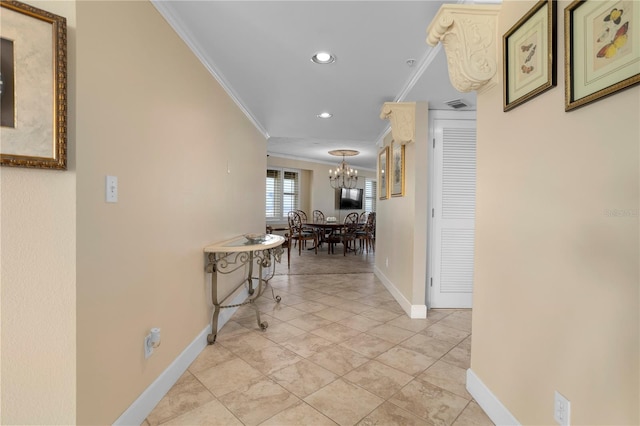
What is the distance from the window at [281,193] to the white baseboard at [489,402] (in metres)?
6.12

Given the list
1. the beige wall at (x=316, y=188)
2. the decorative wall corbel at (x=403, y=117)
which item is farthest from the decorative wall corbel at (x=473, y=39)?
the beige wall at (x=316, y=188)

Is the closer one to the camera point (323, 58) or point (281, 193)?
point (323, 58)

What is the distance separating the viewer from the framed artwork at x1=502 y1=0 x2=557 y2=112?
3.58 feet

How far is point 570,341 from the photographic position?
1.01 metres

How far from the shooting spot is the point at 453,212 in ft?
9.91

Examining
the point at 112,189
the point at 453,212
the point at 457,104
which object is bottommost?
the point at 453,212

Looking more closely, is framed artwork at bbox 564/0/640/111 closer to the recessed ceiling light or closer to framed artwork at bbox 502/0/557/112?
framed artwork at bbox 502/0/557/112

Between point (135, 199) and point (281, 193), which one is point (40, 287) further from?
point (281, 193)

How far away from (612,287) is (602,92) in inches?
23.6

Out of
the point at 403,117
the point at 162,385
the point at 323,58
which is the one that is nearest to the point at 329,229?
the point at 403,117

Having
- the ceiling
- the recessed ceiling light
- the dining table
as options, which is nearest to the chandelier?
the dining table

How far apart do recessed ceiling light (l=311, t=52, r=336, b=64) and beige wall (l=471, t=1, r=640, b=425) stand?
108 centimetres

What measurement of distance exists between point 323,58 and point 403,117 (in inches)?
42.3

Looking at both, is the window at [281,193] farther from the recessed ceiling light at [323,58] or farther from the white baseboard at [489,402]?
the white baseboard at [489,402]
